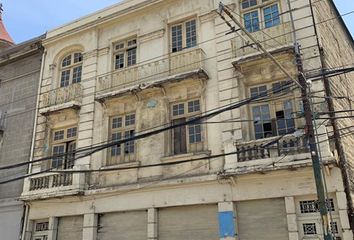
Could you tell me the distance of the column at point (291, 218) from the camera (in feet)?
37.0

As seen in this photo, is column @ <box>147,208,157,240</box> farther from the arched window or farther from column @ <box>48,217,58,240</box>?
the arched window

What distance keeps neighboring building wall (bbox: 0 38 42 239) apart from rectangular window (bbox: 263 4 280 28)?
39.4 ft

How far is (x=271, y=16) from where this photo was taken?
14125 mm

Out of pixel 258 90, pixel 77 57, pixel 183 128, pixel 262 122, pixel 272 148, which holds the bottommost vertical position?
pixel 272 148

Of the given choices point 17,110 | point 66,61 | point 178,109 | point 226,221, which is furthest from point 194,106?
point 17,110

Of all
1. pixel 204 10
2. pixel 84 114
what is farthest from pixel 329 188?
pixel 84 114

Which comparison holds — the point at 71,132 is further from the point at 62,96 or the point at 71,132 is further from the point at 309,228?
the point at 309,228

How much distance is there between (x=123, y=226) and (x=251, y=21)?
9455mm

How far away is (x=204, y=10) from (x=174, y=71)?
2.90 m

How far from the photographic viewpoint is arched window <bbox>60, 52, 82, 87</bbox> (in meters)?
18.5

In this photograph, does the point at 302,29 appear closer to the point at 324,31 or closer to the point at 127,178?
the point at 324,31

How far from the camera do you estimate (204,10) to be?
15.5m

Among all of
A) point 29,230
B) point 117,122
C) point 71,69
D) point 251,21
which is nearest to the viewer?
point 251,21

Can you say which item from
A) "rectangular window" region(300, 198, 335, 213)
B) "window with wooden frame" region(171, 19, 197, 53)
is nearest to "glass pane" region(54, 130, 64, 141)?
"window with wooden frame" region(171, 19, 197, 53)
